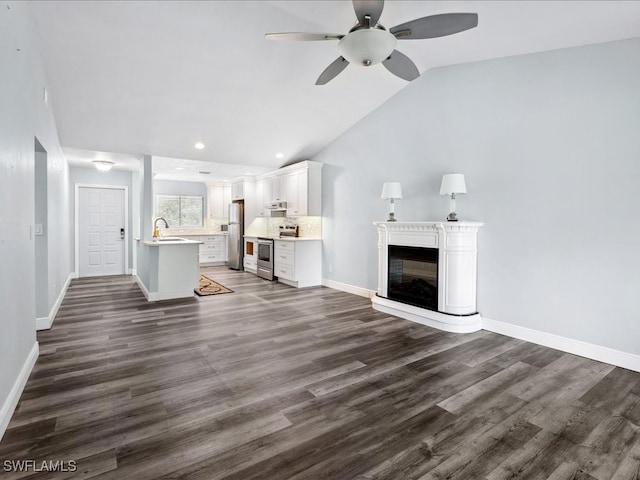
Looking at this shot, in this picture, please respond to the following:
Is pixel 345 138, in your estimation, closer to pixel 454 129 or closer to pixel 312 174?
pixel 312 174

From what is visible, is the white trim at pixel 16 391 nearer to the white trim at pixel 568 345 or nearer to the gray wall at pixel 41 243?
the gray wall at pixel 41 243

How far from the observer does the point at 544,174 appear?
142 inches

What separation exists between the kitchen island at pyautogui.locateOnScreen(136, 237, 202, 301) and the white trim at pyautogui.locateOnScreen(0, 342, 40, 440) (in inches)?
96.8

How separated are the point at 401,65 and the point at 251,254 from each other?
6.49 metres

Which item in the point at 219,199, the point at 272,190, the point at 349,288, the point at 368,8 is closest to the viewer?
the point at 368,8

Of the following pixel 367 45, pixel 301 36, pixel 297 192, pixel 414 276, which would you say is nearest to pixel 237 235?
pixel 297 192

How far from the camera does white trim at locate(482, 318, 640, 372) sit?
122 inches

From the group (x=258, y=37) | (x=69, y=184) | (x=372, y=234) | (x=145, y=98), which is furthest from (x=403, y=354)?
(x=69, y=184)

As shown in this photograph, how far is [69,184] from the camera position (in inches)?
295

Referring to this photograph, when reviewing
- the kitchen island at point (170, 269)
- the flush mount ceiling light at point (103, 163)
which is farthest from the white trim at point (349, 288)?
the flush mount ceiling light at point (103, 163)

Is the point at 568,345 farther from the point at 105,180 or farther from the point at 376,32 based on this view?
the point at 105,180

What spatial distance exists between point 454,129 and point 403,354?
9.75ft

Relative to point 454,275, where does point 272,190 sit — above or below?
above

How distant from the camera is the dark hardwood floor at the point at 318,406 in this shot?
184 centimetres
